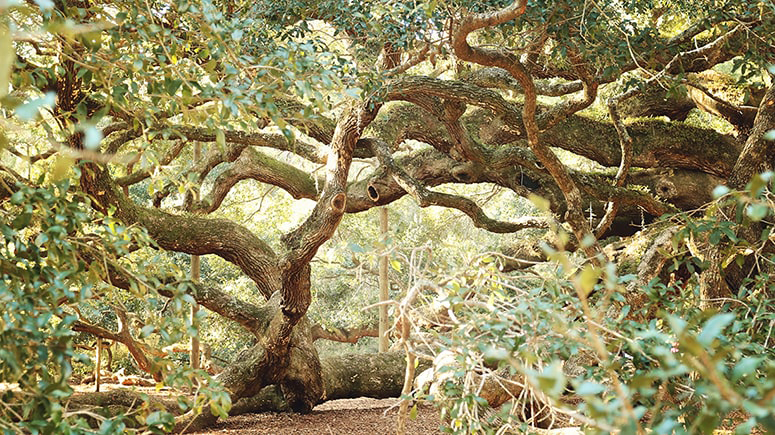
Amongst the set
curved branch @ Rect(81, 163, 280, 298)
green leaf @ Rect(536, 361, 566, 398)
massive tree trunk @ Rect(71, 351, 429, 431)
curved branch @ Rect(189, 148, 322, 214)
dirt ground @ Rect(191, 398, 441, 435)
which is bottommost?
dirt ground @ Rect(191, 398, 441, 435)

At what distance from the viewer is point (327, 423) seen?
20.1ft

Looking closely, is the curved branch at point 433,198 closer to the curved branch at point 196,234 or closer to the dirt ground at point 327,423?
the curved branch at point 196,234

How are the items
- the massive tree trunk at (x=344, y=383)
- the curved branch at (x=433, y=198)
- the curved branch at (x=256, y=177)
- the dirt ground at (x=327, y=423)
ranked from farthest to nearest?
the curved branch at (x=256, y=177) < the massive tree trunk at (x=344, y=383) < the curved branch at (x=433, y=198) < the dirt ground at (x=327, y=423)

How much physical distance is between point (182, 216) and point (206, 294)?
72cm

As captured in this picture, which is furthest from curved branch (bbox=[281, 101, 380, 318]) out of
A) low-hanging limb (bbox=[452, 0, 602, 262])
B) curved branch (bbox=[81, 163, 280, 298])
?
low-hanging limb (bbox=[452, 0, 602, 262])

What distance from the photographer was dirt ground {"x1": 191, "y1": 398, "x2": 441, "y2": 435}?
5781 millimetres

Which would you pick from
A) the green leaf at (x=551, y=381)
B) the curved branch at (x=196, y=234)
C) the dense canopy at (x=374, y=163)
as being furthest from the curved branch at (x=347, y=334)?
the green leaf at (x=551, y=381)

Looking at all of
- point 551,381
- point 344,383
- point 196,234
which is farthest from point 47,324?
point 344,383

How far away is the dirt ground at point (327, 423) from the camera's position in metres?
5.78

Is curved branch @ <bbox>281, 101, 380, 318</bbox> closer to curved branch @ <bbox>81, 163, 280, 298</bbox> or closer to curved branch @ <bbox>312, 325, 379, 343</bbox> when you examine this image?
curved branch @ <bbox>81, 163, 280, 298</bbox>

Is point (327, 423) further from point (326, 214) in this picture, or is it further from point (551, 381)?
point (551, 381)

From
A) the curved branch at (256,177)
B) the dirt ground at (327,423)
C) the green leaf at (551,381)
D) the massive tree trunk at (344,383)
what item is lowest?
the dirt ground at (327,423)

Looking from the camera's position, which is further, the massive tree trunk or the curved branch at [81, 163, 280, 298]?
the massive tree trunk

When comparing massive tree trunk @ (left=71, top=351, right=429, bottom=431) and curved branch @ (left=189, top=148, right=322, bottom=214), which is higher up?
curved branch @ (left=189, top=148, right=322, bottom=214)
